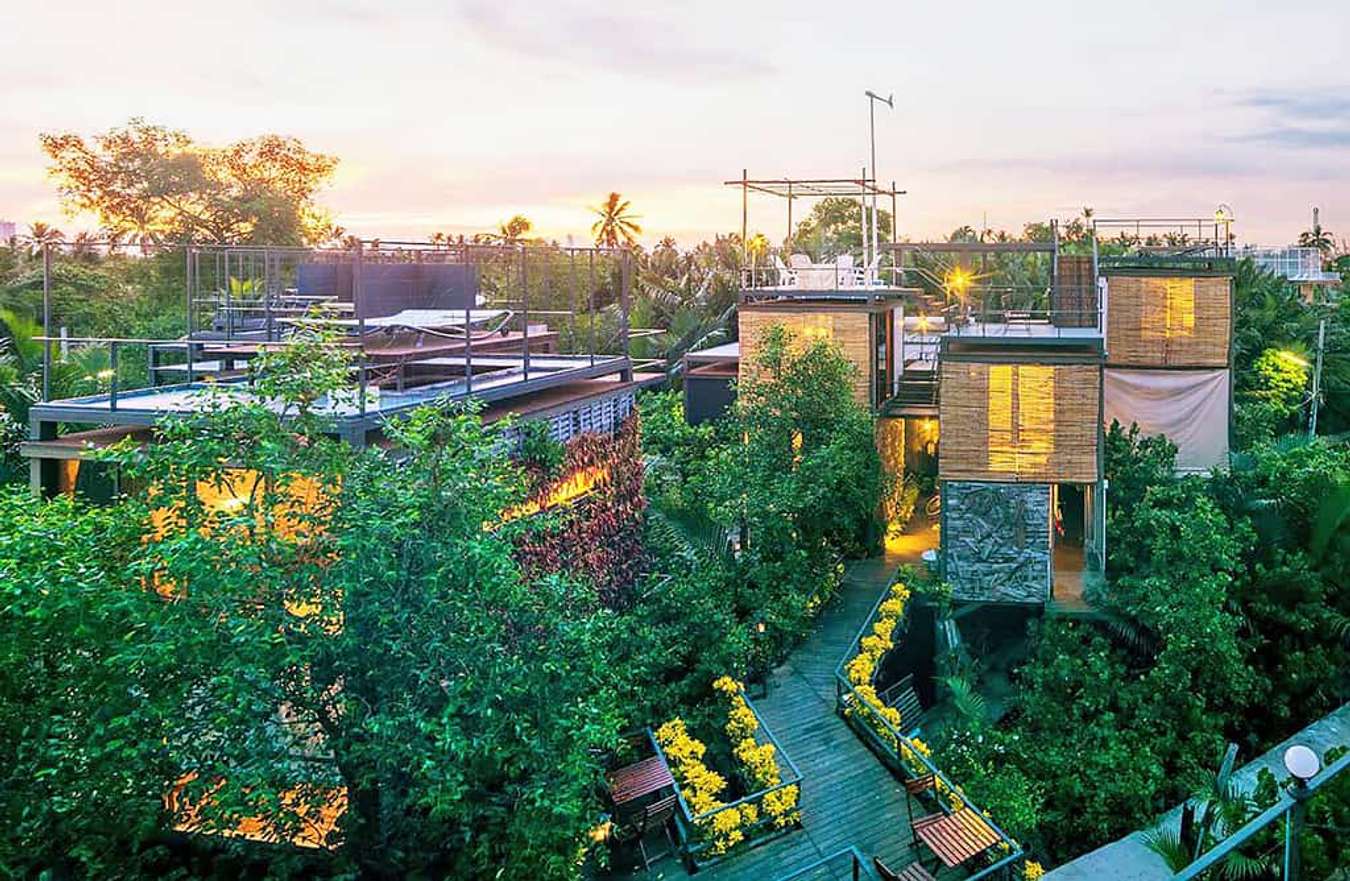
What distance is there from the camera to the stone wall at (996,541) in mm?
18438

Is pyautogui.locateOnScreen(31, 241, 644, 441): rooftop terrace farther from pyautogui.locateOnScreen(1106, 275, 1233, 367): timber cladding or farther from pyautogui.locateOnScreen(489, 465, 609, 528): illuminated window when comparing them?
pyautogui.locateOnScreen(1106, 275, 1233, 367): timber cladding

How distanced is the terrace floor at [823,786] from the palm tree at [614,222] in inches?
1733

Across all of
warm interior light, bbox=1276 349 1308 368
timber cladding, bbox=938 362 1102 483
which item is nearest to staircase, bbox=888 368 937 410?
timber cladding, bbox=938 362 1102 483

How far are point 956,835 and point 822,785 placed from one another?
233 cm

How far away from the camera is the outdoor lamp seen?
18.5ft

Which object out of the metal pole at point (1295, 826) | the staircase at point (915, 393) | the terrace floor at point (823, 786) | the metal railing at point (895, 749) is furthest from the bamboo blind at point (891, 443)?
the metal pole at point (1295, 826)

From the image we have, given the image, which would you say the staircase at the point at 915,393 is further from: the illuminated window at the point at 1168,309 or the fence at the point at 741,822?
the fence at the point at 741,822

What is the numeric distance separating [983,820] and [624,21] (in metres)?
22.8

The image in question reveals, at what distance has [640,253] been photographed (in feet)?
160

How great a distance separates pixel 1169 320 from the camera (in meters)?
23.2

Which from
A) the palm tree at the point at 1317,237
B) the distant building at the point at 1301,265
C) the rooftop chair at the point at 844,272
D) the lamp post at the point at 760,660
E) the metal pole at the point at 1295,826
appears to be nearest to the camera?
the metal pole at the point at 1295,826

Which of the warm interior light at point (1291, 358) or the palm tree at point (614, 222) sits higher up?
the palm tree at point (614, 222)

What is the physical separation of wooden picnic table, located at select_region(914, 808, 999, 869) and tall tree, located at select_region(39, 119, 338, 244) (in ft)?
121

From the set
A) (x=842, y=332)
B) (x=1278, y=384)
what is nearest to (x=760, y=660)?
(x=842, y=332)
